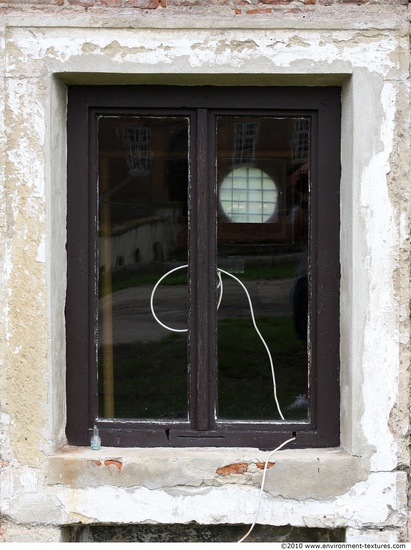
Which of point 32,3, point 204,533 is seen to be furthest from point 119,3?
point 204,533

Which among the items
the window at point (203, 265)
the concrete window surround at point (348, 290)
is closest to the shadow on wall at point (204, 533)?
the concrete window surround at point (348, 290)

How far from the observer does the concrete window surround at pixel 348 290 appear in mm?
3344

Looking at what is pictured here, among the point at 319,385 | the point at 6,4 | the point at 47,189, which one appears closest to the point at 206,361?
the point at 319,385

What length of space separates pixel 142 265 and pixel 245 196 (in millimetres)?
544

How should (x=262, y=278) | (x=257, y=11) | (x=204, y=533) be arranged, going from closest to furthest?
(x=257, y=11), (x=204, y=533), (x=262, y=278)

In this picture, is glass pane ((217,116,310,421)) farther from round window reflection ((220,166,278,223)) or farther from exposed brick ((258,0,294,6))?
exposed brick ((258,0,294,6))

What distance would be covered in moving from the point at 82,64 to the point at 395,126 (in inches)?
51.4

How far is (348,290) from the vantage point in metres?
3.41

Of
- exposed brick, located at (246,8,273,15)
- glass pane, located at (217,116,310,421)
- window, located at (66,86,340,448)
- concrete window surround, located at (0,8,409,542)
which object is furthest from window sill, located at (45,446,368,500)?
exposed brick, located at (246,8,273,15)

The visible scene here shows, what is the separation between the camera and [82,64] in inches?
132

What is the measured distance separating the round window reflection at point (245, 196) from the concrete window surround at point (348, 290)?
38 cm

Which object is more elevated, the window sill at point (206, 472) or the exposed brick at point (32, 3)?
the exposed brick at point (32, 3)

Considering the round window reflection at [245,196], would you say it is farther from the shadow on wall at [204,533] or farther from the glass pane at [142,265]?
the shadow on wall at [204,533]

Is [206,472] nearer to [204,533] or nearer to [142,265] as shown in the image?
[204,533]
